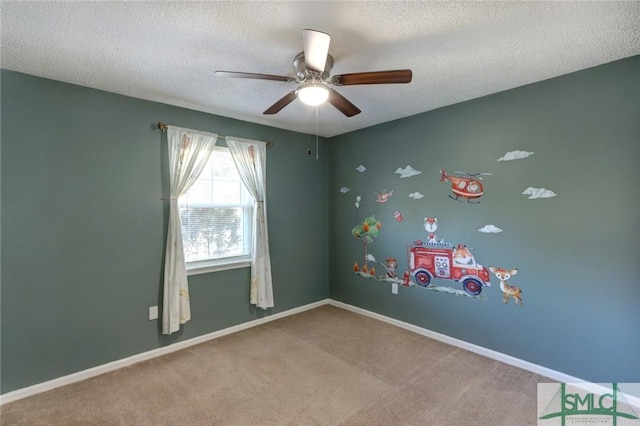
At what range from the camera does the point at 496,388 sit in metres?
2.29

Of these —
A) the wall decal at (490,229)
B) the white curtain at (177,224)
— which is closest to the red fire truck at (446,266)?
the wall decal at (490,229)

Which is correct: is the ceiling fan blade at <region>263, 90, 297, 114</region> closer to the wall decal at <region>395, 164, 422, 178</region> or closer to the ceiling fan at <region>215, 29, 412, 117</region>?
the ceiling fan at <region>215, 29, 412, 117</region>

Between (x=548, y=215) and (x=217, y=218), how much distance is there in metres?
→ 3.23

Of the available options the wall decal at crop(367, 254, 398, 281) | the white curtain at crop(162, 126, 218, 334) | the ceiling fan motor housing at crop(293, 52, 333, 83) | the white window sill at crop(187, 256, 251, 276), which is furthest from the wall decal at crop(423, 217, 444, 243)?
the white curtain at crop(162, 126, 218, 334)

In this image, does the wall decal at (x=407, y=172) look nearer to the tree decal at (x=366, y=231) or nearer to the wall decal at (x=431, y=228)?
the wall decal at (x=431, y=228)

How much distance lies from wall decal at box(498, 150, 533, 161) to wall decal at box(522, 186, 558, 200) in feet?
0.94

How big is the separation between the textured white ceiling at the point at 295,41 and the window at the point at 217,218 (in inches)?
35.9

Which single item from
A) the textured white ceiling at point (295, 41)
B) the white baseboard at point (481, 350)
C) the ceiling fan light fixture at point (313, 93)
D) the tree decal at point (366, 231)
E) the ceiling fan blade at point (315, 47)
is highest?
the textured white ceiling at point (295, 41)

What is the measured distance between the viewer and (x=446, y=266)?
3102 millimetres

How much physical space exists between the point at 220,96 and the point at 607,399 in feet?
13.1

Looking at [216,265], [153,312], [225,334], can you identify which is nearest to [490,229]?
[216,265]

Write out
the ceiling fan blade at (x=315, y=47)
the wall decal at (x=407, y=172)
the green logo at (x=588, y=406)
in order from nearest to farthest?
the ceiling fan blade at (x=315, y=47)
the green logo at (x=588, y=406)
the wall decal at (x=407, y=172)

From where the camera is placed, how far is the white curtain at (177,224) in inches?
112

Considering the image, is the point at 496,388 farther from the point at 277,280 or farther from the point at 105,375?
the point at 105,375
